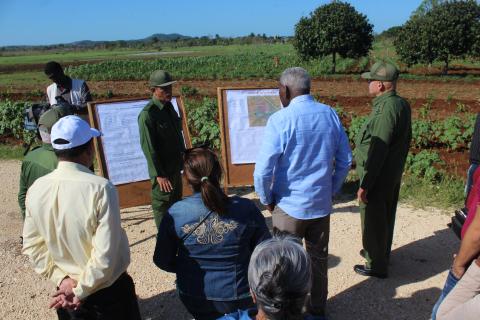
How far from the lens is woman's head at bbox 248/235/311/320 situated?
5.48ft

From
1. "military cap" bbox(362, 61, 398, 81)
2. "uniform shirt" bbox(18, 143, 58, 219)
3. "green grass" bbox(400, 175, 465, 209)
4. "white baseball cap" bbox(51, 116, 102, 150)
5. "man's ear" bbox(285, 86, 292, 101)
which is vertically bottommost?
"green grass" bbox(400, 175, 465, 209)

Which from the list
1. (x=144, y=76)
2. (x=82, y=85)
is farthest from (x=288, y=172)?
(x=144, y=76)

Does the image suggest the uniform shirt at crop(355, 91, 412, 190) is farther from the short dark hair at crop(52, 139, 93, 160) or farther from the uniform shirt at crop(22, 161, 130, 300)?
the short dark hair at crop(52, 139, 93, 160)

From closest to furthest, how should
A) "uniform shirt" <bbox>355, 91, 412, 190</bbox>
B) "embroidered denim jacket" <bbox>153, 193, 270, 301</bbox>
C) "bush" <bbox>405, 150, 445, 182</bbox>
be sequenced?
"embroidered denim jacket" <bbox>153, 193, 270, 301</bbox>
"uniform shirt" <bbox>355, 91, 412, 190</bbox>
"bush" <bbox>405, 150, 445, 182</bbox>

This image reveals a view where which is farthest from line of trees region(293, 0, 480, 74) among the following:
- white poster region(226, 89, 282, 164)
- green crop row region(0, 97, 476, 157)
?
white poster region(226, 89, 282, 164)

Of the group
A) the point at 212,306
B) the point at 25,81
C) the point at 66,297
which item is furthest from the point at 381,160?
the point at 25,81

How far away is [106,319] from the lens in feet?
9.36

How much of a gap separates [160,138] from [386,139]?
2368 millimetres

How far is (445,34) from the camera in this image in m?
25.7

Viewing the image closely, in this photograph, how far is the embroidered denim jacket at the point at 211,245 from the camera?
2541 mm

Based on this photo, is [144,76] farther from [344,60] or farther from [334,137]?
[334,137]

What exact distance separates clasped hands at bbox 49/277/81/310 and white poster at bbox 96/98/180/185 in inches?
142

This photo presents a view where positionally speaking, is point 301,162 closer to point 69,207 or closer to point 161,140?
point 69,207

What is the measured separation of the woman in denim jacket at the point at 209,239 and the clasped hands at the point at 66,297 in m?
0.53
